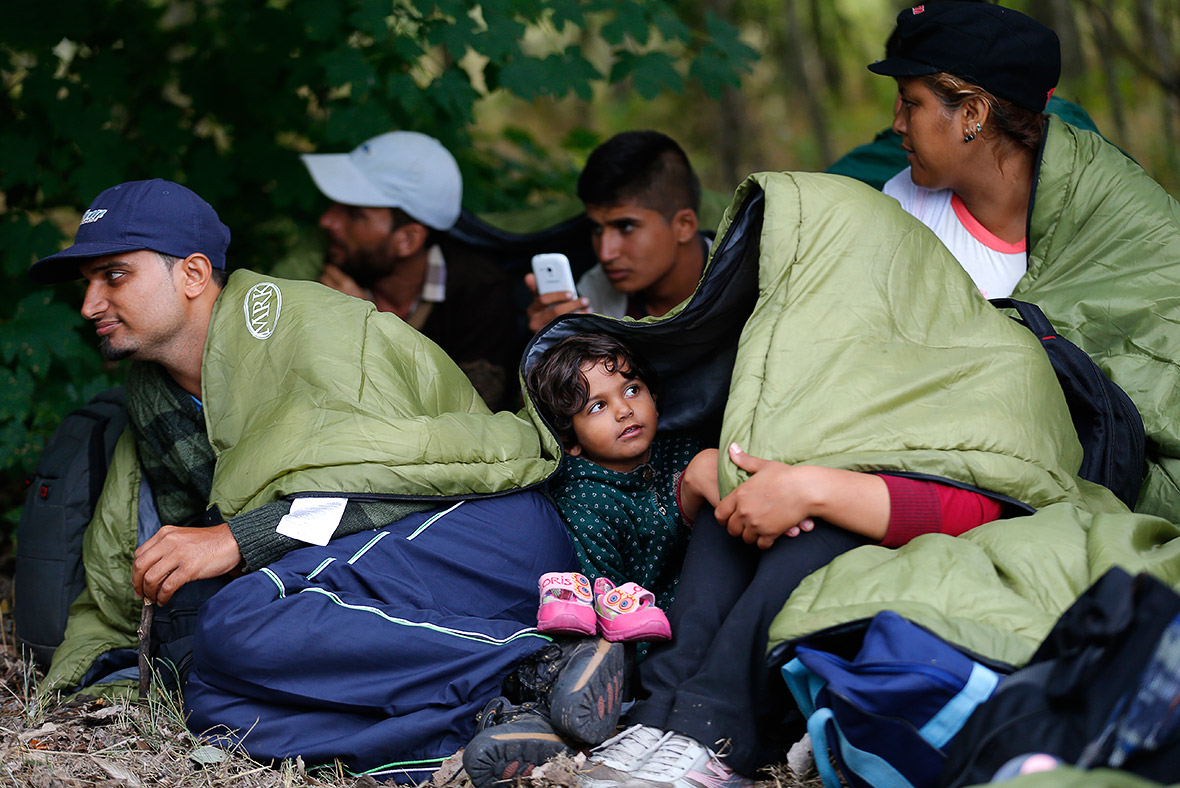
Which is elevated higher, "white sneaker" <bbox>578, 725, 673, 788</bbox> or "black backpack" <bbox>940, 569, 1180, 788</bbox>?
"black backpack" <bbox>940, 569, 1180, 788</bbox>

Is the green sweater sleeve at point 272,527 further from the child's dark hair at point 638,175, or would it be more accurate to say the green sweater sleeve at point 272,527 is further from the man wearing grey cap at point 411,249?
the child's dark hair at point 638,175

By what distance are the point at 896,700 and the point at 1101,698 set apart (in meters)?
0.35

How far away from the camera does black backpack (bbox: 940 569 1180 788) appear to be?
1.39m

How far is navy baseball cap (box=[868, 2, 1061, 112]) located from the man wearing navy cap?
1502 millimetres

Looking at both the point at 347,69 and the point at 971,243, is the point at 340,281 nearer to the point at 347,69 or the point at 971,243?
the point at 347,69

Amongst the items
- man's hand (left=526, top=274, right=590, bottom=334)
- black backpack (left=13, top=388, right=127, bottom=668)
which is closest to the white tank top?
man's hand (left=526, top=274, right=590, bottom=334)

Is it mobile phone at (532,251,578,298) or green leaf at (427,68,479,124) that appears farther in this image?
green leaf at (427,68,479,124)

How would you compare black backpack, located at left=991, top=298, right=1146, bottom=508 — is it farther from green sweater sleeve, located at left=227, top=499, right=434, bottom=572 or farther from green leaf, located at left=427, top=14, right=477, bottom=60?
green leaf, located at left=427, top=14, right=477, bottom=60

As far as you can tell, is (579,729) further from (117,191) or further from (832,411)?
(117,191)

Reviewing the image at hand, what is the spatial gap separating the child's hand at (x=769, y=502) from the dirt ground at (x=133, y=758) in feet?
1.57

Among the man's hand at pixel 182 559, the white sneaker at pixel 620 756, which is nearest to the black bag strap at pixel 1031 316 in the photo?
the white sneaker at pixel 620 756

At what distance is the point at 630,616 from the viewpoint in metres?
2.17

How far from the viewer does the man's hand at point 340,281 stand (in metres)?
3.87

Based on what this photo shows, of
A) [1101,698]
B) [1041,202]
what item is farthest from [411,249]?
[1101,698]
